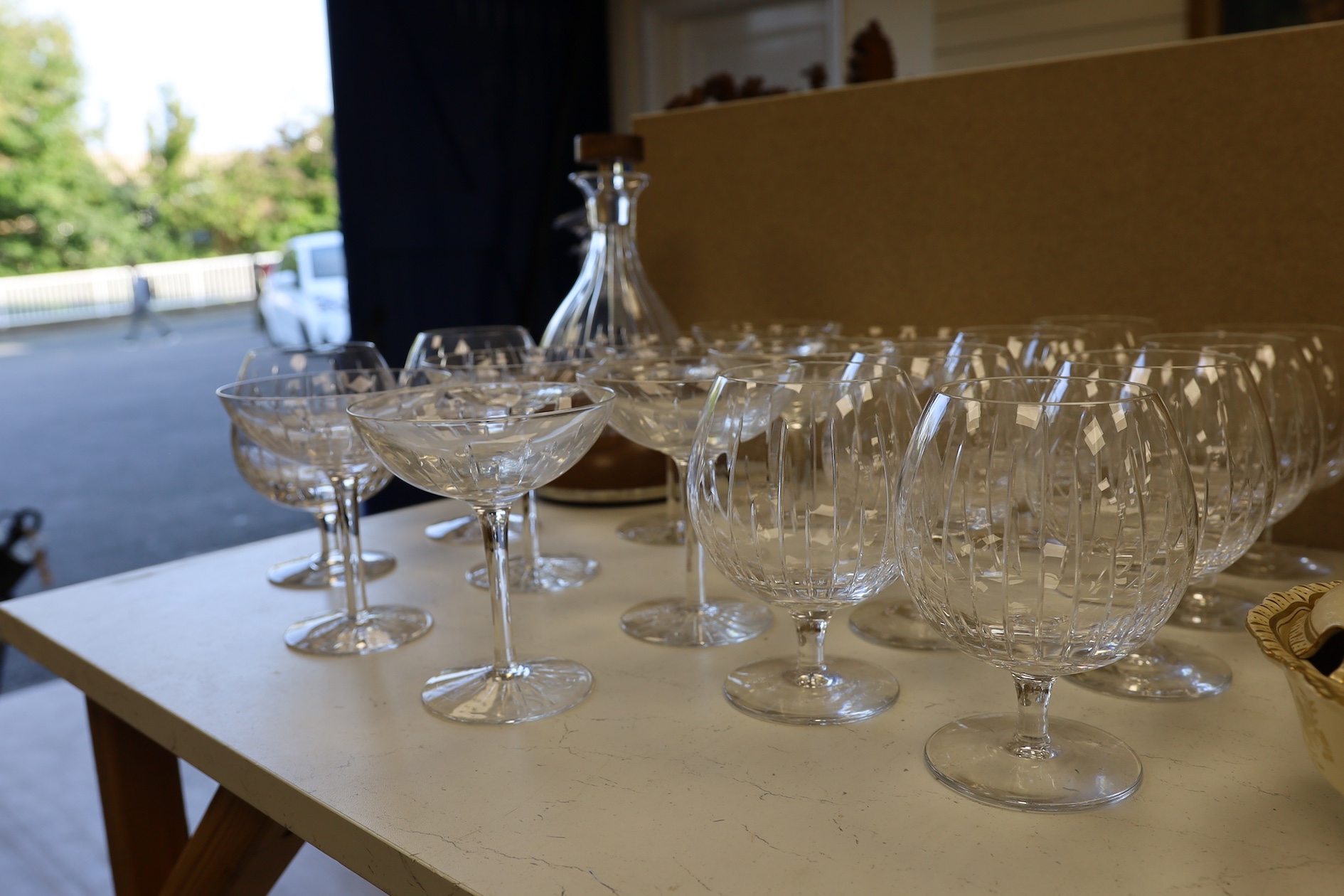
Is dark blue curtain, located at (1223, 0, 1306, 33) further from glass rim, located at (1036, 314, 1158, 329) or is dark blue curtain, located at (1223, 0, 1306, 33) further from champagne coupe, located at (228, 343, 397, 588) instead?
champagne coupe, located at (228, 343, 397, 588)

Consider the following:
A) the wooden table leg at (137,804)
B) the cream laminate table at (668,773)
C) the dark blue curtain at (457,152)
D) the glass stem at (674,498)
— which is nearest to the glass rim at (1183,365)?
the cream laminate table at (668,773)

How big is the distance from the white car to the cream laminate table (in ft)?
9.25

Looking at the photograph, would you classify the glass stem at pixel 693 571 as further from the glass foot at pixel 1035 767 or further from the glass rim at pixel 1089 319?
the glass rim at pixel 1089 319

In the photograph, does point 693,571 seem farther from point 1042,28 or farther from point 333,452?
point 1042,28

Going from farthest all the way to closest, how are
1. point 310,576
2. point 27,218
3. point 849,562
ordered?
point 27,218 < point 310,576 < point 849,562

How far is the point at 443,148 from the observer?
3.50 metres

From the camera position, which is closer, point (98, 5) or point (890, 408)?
point (890, 408)

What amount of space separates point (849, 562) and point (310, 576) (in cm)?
59

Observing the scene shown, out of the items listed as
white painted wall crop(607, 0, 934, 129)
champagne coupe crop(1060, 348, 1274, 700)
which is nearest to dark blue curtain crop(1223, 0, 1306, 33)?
white painted wall crop(607, 0, 934, 129)

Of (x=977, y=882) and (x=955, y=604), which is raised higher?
(x=955, y=604)

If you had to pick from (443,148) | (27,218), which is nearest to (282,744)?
(27,218)

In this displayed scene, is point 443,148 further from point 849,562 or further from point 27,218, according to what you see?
point 849,562

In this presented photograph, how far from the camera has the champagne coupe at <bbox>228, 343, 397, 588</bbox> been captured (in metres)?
0.91

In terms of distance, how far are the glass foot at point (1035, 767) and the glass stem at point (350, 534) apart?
479mm
